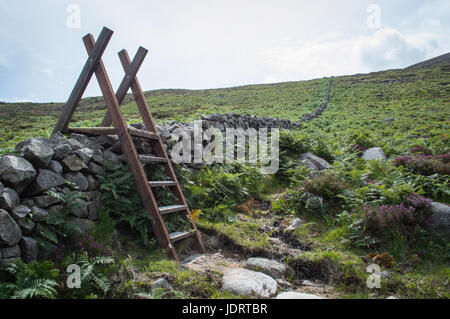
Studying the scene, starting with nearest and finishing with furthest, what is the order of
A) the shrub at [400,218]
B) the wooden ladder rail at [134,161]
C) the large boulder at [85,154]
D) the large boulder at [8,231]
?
the large boulder at [8,231], the large boulder at [85,154], the wooden ladder rail at [134,161], the shrub at [400,218]

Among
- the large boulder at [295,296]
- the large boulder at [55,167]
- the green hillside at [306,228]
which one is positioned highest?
the large boulder at [55,167]

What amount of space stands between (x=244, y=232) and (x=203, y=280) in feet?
6.21

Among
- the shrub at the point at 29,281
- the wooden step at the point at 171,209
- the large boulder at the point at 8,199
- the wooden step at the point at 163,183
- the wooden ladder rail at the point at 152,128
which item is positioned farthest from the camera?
the wooden ladder rail at the point at 152,128

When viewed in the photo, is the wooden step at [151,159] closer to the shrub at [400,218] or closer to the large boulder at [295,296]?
the large boulder at [295,296]

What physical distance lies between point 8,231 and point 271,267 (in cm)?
356

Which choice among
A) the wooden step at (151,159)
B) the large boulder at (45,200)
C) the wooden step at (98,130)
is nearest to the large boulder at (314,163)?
the wooden step at (151,159)

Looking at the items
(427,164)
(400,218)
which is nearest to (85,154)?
(400,218)

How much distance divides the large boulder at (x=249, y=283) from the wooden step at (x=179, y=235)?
106 cm

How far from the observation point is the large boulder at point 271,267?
177 inches

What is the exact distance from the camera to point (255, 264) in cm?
463

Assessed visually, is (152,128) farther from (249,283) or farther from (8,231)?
(249,283)

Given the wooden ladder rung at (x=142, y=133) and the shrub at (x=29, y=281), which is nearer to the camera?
the shrub at (x=29, y=281)
